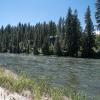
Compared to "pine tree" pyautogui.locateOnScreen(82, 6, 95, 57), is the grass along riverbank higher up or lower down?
lower down

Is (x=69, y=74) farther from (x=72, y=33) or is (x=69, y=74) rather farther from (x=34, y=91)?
(x=72, y=33)

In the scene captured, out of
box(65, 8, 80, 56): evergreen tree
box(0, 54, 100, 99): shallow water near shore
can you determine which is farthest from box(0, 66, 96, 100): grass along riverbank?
box(65, 8, 80, 56): evergreen tree

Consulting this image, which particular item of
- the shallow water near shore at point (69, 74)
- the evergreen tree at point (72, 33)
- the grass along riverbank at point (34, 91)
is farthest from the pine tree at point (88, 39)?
the grass along riverbank at point (34, 91)

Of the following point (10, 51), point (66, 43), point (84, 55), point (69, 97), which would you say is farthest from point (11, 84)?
point (10, 51)

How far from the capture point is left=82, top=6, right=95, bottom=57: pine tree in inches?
3056

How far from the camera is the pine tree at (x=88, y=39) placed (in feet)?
255

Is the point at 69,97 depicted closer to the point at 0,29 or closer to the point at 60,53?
the point at 60,53

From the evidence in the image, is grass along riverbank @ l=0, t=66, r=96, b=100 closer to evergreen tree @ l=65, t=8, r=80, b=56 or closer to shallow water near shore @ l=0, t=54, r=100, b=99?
shallow water near shore @ l=0, t=54, r=100, b=99

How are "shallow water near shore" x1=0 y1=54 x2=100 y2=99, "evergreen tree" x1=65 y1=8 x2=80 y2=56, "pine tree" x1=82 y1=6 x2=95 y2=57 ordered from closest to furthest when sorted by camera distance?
"shallow water near shore" x1=0 y1=54 x2=100 y2=99
"pine tree" x1=82 y1=6 x2=95 y2=57
"evergreen tree" x1=65 y1=8 x2=80 y2=56

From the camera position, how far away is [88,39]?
80875 mm

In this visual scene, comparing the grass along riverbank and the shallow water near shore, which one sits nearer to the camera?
the grass along riverbank

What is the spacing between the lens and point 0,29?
17925 cm

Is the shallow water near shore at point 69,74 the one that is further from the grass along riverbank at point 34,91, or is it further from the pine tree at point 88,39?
the pine tree at point 88,39

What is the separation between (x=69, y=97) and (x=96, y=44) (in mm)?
70325
